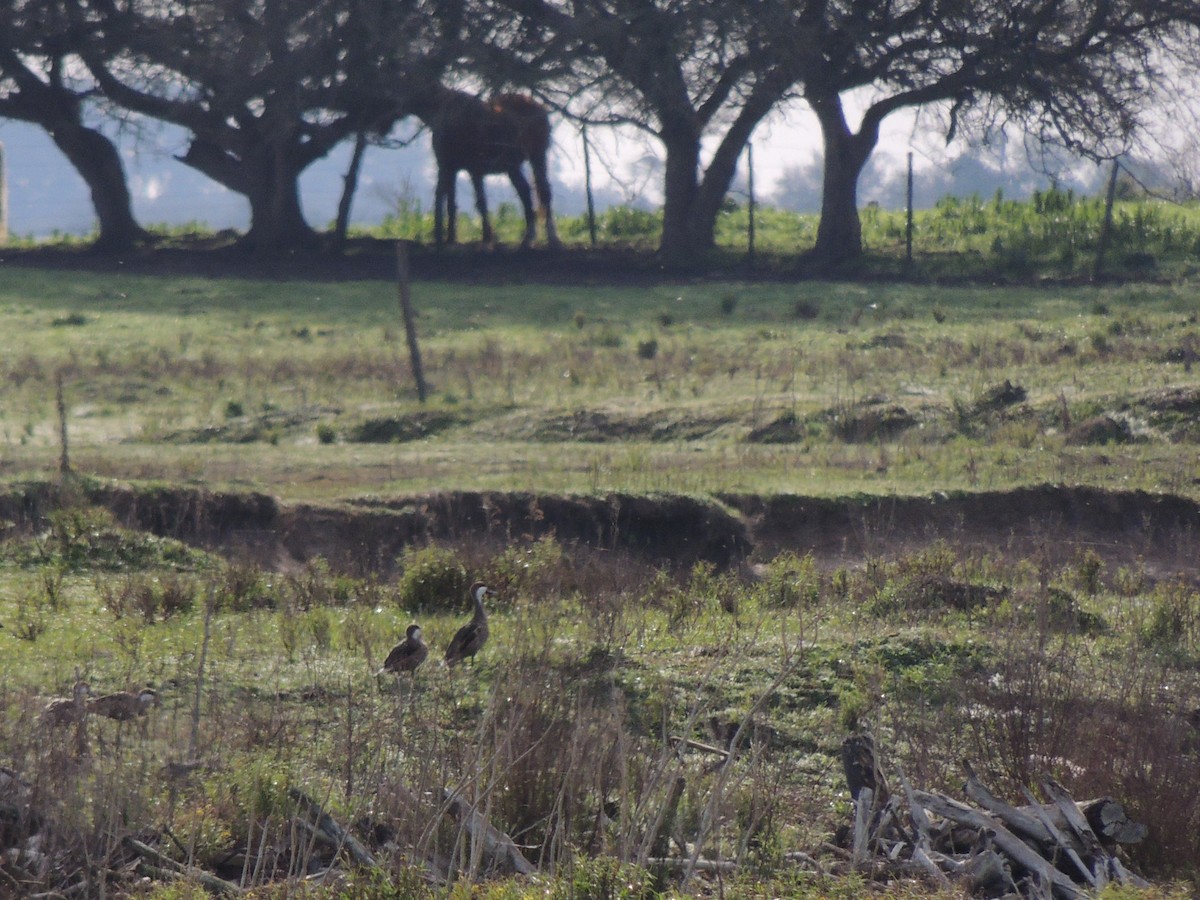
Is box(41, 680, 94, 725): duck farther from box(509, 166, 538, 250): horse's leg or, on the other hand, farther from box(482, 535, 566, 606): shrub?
box(509, 166, 538, 250): horse's leg

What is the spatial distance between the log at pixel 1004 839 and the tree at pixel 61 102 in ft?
97.6

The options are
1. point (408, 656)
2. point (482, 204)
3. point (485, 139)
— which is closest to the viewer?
point (408, 656)

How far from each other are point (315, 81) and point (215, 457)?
17453 millimetres

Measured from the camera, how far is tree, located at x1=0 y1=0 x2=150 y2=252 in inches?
1228

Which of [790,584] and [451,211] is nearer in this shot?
[790,584]

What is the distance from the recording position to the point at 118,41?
31531 millimetres

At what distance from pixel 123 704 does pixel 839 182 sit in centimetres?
2591

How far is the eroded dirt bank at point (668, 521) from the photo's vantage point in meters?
12.6

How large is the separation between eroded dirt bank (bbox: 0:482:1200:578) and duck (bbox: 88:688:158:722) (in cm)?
530

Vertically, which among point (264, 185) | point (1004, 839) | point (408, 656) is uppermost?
point (264, 185)

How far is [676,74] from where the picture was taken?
95.7 ft

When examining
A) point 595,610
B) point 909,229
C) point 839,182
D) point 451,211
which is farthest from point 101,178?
point 595,610

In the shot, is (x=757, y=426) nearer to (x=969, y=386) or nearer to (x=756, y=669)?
(x=969, y=386)

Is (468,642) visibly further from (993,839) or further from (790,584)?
(993,839)
